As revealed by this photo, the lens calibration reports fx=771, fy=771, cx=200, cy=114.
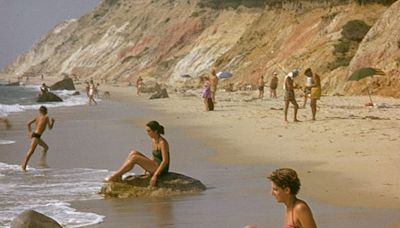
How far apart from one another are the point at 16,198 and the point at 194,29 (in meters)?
67.4

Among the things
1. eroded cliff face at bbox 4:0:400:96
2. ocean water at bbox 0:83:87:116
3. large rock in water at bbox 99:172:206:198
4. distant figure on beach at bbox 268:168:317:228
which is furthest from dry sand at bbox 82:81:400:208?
ocean water at bbox 0:83:87:116

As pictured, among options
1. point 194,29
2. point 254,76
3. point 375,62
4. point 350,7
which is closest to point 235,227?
point 375,62

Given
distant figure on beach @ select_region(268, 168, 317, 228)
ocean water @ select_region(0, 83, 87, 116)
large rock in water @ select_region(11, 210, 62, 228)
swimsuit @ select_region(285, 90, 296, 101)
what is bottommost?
ocean water @ select_region(0, 83, 87, 116)

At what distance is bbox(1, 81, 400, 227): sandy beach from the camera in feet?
29.2

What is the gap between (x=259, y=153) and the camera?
46.9 ft

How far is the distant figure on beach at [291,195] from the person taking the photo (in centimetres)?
518

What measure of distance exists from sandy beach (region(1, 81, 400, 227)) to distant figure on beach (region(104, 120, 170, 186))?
24.5 inches

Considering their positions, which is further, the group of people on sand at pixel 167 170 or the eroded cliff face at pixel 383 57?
the eroded cliff face at pixel 383 57

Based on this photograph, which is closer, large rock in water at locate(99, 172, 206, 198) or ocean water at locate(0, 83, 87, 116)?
large rock in water at locate(99, 172, 206, 198)

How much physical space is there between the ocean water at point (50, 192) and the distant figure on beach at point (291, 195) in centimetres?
371

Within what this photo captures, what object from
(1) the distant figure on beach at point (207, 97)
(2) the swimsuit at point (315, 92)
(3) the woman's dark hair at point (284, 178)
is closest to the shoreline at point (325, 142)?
(1) the distant figure on beach at point (207, 97)

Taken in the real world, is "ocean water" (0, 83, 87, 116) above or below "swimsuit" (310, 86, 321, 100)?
below

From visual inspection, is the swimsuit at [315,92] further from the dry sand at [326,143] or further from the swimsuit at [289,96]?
the dry sand at [326,143]

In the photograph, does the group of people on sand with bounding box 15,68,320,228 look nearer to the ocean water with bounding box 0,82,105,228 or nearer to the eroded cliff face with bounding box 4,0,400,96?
the ocean water with bounding box 0,82,105,228
